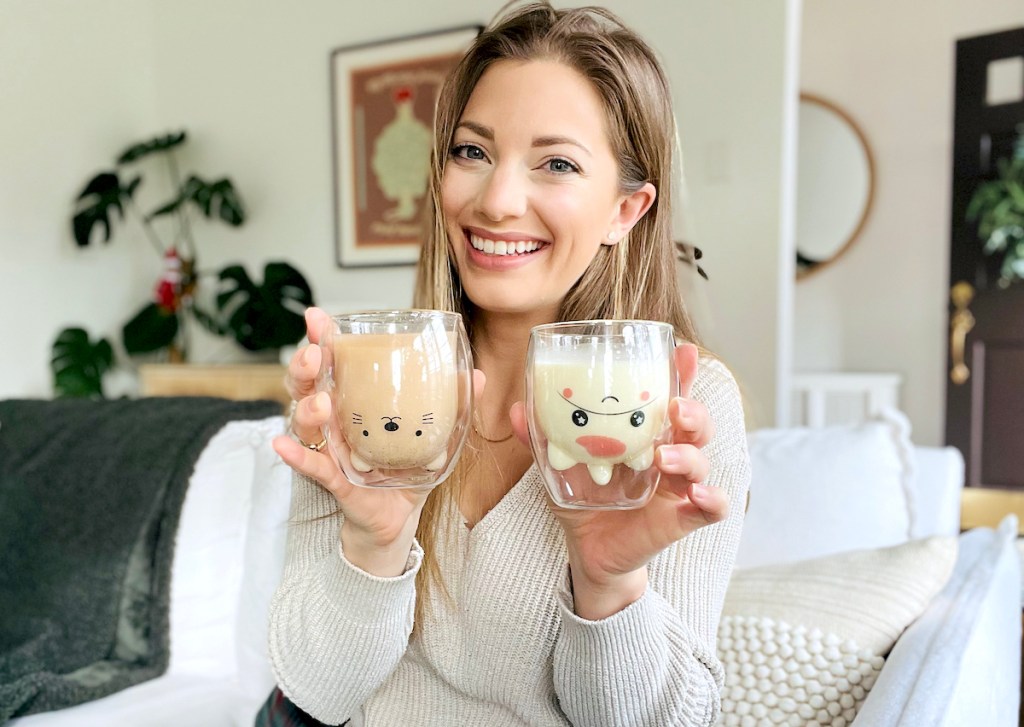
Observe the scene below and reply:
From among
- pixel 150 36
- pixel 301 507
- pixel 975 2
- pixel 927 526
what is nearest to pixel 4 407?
pixel 301 507

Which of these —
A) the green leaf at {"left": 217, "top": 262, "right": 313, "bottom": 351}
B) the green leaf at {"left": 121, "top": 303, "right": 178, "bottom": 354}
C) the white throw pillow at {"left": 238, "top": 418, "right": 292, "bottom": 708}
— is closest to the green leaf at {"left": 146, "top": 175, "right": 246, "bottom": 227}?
the green leaf at {"left": 217, "top": 262, "right": 313, "bottom": 351}

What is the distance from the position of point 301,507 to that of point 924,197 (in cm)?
416

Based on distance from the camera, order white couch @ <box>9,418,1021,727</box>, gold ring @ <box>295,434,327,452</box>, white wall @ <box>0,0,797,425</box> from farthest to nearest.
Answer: white wall @ <box>0,0,797,425</box>
white couch @ <box>9,418,1021,727</box>
gold ring @ <box>295,434,327,452</box>

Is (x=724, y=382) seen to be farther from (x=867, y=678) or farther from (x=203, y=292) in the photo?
(x=203, y=292)

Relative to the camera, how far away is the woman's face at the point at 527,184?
3.00 ft

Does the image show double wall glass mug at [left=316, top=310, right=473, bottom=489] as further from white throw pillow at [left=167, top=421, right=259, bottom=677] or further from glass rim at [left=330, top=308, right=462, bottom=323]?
white throw pillow at [left=167, top=421, right=259, bottom=677]

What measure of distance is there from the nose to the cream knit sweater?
1.03 feet

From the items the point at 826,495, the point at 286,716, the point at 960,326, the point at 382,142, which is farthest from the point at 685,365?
the point at 960,326

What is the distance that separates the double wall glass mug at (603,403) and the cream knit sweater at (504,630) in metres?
0.20

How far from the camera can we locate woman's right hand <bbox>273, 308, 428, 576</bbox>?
69 cm

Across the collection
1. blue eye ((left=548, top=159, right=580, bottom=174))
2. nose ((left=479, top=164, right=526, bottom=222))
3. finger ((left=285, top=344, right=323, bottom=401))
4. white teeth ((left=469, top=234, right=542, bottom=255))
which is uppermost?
blue eye ((left=548, top=159, right=580, bottom=174))

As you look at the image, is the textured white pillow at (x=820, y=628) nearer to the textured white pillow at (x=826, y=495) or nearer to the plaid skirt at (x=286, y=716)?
the textured white pillow at (x=826, y=495)

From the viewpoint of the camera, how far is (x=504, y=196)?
0.89 m

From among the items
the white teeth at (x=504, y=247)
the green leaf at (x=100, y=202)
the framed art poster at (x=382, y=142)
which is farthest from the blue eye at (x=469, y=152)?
the green leaf at (x=100, y=202)
